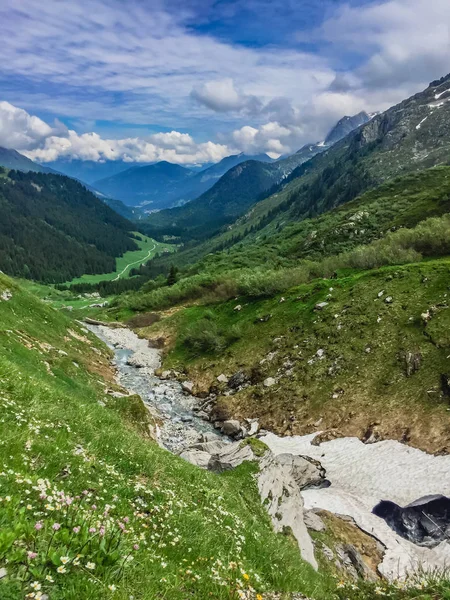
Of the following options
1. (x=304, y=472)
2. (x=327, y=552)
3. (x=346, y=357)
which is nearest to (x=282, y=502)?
(x=327, y=552)

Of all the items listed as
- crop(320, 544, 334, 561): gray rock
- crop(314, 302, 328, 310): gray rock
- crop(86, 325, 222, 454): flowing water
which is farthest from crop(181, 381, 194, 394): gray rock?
crop(320, 544, 334, 561): gray rock

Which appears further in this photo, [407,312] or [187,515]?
[407,312]

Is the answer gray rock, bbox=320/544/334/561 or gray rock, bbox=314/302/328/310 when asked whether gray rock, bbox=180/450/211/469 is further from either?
gray rock, bbox=314/302/328/310

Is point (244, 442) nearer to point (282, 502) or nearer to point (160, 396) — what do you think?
point (282, 502)

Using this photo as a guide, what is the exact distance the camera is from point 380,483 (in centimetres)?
2797

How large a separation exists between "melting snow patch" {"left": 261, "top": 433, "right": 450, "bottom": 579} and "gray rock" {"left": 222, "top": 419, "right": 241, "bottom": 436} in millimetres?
6321

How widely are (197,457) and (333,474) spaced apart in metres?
11.8

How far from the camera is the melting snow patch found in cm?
2241

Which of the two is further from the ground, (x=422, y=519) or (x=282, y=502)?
(x=282, y=502)

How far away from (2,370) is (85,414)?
2.99m

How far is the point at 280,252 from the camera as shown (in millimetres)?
135500

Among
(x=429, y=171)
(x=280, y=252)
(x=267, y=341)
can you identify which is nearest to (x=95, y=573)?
(x=267, y=341)

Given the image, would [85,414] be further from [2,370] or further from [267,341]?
[267,341]

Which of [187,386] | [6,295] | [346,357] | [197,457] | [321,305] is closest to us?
[197,457]
